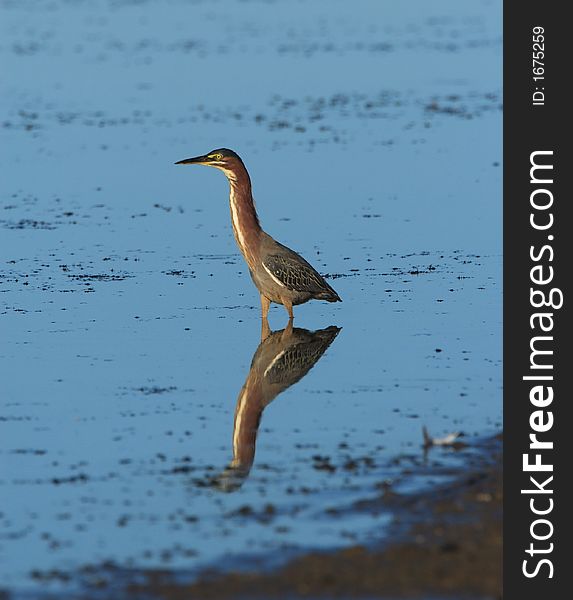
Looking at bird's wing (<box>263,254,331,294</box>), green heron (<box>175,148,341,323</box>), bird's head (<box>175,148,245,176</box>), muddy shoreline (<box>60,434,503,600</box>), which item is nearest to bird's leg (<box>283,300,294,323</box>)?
green heron (<box>175,148,341,323</box>)

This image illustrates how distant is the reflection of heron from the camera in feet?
30.2

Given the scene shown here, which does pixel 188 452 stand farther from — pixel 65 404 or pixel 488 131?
pixel 488 131

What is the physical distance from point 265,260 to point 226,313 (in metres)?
0.65

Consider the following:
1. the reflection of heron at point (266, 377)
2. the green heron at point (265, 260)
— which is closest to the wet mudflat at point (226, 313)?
the reflection of heron at point (266, 377)

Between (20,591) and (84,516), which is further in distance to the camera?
(84,516)

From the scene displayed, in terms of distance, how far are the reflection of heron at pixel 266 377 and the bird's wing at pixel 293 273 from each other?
386mm

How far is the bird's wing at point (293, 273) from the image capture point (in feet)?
42.9

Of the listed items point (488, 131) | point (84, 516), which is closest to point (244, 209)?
point (84, 516)

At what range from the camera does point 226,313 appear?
44.1 ft

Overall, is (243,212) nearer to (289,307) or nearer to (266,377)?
(289,307)

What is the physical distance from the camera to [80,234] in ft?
54.6

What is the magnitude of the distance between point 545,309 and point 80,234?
857 cm

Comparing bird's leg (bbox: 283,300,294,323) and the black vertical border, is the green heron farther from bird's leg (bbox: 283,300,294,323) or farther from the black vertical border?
the black vertical border

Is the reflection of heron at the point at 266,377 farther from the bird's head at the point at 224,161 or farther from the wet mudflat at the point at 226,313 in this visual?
the bird's head at the point at 224,161
